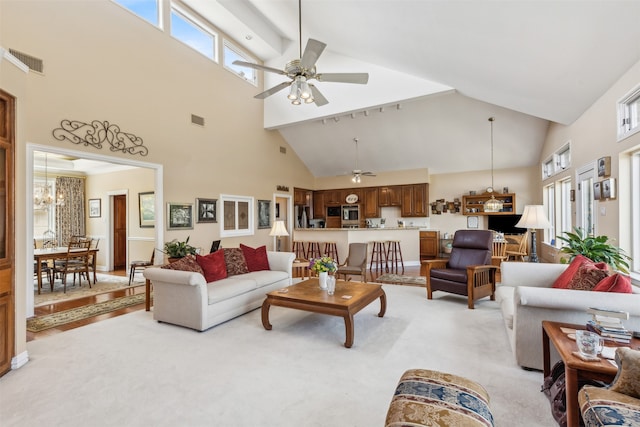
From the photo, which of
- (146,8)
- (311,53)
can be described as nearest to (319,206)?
(146,8)

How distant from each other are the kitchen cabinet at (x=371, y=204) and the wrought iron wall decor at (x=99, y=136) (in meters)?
6.27

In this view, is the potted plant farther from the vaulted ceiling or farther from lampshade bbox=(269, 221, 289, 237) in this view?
the vaulted ceiling

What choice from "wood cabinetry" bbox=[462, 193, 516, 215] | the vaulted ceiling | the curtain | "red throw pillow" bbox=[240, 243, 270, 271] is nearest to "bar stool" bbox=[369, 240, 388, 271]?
the vaulted ceiling

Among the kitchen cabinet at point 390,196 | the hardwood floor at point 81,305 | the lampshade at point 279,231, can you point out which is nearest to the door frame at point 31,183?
the hardwood floor at point 81,305

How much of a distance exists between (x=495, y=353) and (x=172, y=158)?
5.76 meters

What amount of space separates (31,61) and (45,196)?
3.87 m

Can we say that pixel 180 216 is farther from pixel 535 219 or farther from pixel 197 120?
pixel 535 219

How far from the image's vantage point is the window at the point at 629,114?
297cm

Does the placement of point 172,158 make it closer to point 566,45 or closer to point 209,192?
point 209,192

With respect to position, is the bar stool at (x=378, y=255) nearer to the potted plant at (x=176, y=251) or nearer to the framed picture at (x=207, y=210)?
the framed picture at (x=207, y=210)

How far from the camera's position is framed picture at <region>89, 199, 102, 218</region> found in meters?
7.80

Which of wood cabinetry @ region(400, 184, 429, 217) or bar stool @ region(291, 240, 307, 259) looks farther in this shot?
wood cabinetry @ region(400, 184, 429, 217)

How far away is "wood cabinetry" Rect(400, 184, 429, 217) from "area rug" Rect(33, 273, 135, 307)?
6994 millimetres

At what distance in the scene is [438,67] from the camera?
4410 mm
